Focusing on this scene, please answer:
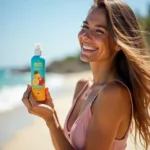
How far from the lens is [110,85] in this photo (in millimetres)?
2574

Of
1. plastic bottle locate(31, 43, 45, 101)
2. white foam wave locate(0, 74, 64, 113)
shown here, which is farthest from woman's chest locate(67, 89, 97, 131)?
white foam wave locate(0, 74, 64, 113)

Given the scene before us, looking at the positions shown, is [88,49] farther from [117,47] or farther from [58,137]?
[58,137]

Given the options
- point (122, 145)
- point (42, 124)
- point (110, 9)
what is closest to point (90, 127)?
point (122, 145)

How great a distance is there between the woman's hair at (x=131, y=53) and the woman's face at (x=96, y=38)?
49mm

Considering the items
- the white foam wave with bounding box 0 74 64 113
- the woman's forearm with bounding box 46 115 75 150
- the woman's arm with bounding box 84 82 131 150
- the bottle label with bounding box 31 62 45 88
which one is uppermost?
the bottle label with bounding box 31 62 45 88

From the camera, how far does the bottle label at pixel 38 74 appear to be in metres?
2.68

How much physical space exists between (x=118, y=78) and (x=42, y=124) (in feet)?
25.6

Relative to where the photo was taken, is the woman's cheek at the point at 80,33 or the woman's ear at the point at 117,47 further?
the woman's cheek at the point at 80,33

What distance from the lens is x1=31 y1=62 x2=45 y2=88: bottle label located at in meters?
2.68

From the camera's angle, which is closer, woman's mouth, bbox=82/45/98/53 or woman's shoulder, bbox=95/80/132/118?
woman's shoulder, bbox=95/80/132/118

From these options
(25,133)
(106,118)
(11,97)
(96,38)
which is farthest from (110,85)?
(11,97)

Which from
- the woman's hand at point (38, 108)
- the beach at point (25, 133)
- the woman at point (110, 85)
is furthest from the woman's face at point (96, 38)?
the beach at point (25, 133)

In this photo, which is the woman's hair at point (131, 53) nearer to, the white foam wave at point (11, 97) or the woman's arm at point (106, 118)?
the woman's arm at point (106, 118)

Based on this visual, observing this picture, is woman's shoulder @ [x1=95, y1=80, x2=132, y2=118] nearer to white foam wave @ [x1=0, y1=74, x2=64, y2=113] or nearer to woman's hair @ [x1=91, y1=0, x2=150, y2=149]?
woman's hair @ [x1=91, y1=0, x2=150, y2=149]
